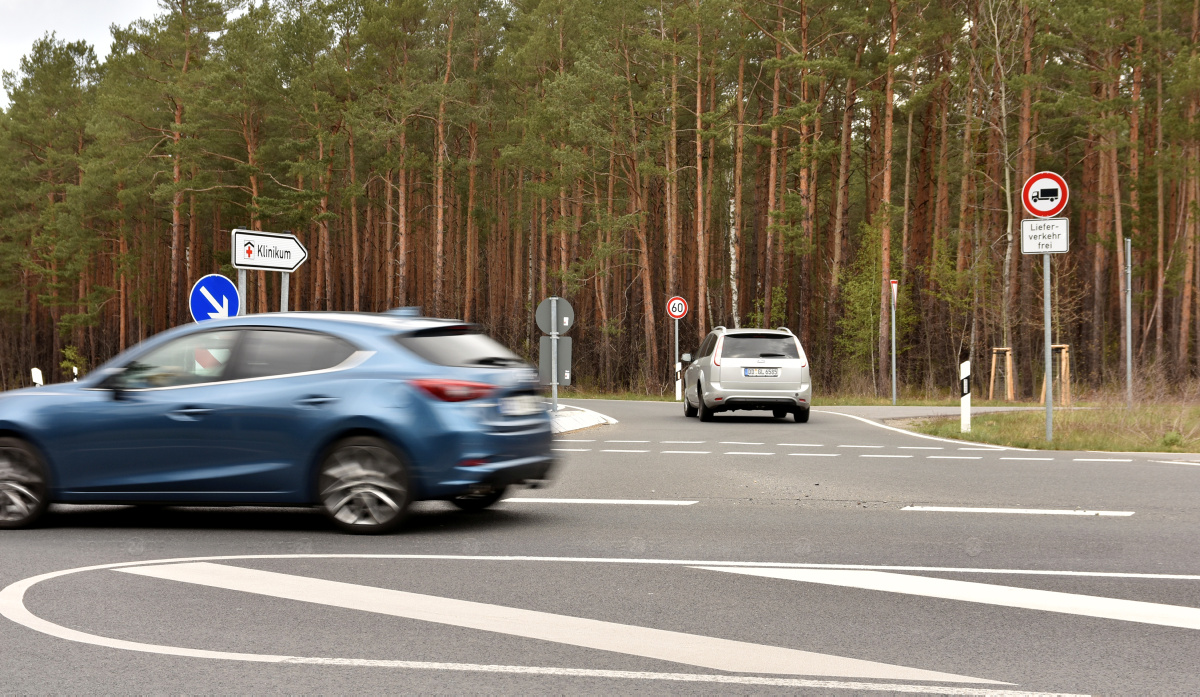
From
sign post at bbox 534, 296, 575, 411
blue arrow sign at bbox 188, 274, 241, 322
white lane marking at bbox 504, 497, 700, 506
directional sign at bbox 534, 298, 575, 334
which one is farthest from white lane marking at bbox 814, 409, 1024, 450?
blue arrow sign at bbox 188, 274, 241, 322

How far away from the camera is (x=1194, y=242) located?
138 ft

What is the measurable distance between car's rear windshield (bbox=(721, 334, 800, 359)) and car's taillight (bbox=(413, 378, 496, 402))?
13243 millimetres

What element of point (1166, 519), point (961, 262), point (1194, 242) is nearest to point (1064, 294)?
point (961, 262)

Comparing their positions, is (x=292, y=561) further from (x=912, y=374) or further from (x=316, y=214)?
(x=316, y=214)

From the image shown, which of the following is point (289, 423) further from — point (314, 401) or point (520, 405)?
point (520, 405)

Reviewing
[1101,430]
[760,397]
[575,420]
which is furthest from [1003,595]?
[575,420]

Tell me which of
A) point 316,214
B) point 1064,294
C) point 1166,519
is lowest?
point 1166,519

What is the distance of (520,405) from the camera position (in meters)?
8.70

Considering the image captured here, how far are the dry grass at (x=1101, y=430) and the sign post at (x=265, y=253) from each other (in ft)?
34.7

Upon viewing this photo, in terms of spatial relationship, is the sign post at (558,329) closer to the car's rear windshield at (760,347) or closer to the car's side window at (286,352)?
the car's rear windshield at (760,347)

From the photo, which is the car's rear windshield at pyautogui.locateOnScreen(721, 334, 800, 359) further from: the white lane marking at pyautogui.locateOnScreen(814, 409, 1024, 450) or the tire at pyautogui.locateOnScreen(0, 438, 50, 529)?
the tire at pyautogui.locateOnScreen(0, 438, 50, 529)

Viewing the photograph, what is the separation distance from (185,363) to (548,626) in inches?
176

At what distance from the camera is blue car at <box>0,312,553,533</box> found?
819 cm

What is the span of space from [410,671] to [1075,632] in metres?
3.17
